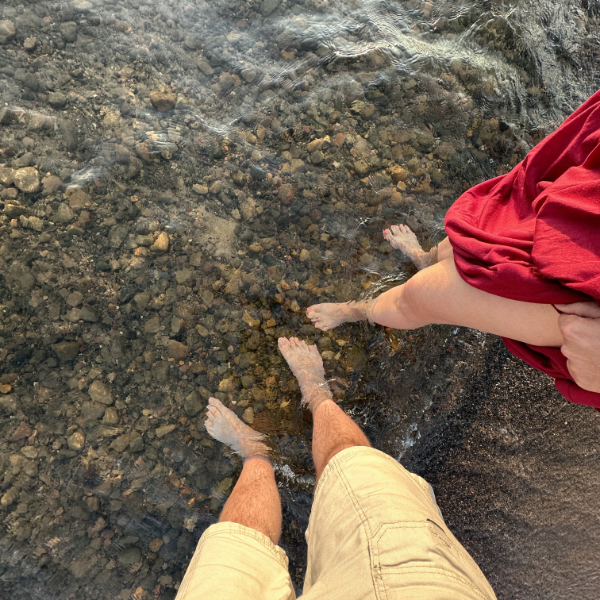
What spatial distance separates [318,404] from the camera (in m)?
2.06

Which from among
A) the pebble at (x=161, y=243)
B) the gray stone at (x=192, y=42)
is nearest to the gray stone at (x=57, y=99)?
the gray stone at (x=192, y=42)

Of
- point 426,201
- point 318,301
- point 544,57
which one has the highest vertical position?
point 544,57

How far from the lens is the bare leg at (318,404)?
1828 mm

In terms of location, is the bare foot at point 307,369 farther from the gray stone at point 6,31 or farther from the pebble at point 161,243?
the gray stone at point 6,31

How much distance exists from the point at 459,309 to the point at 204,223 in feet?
4.51

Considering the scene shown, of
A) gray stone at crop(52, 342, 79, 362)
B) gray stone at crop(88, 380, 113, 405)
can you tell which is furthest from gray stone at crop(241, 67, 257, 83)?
gray stone at crop(88, 380, 113, 405)

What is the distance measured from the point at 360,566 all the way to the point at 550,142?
1345 mm

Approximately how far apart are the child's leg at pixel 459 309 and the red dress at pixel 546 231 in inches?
2.3

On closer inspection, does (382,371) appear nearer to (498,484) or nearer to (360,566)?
(498,484)

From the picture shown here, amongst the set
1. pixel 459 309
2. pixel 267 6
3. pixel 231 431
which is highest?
pixel 267 6

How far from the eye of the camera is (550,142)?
1.21 metres

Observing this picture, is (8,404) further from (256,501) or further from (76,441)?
(256,501)

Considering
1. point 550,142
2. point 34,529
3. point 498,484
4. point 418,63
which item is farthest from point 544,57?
point 34,529

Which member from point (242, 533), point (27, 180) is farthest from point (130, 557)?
point (27, 180)
